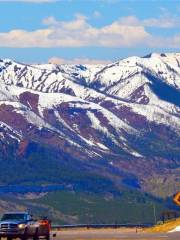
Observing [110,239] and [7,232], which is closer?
[7,232]

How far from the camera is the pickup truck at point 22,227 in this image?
94.6 meters

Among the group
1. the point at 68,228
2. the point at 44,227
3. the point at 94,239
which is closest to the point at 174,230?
the point at 94,239

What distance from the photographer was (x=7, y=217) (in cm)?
9738

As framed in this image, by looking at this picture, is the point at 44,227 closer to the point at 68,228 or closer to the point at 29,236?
the point at 29,236

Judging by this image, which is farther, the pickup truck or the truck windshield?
the truck windshield

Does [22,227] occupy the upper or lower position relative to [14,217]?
lower

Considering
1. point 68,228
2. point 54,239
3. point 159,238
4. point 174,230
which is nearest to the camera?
point 159,238

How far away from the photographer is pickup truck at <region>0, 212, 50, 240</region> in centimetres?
9462

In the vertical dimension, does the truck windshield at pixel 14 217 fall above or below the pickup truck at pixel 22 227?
above

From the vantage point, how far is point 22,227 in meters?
95.0

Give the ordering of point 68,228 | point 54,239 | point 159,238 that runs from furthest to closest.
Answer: point 68,228
point 54,239
point 159,238

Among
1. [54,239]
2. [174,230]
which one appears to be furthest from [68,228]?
[54,239]

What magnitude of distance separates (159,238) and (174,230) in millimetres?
20766

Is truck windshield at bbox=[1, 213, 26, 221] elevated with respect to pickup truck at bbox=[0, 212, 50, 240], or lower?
elevated
